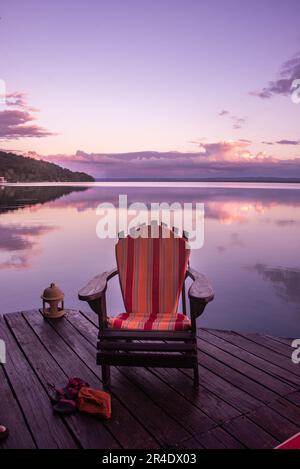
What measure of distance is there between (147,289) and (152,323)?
0.46 metres

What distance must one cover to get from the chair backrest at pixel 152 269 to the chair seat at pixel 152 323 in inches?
8.4

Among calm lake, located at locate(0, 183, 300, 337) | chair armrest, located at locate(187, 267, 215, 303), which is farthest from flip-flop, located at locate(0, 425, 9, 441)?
calm lake, located at locate(0, 183, 300, 337)

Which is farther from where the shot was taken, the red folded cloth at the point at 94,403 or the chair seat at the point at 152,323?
the chair seat at the point at 152,323

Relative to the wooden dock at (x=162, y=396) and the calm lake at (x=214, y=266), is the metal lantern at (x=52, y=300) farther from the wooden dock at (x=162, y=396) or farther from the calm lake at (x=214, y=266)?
the calm lake at (x=214, y=266)

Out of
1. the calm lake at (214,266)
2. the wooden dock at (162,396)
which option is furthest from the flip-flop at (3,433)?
the calm lake at (214,266)

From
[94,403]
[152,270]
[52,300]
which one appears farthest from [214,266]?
[94,403]

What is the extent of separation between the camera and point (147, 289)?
10.5ft

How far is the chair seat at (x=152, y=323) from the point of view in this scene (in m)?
2.69

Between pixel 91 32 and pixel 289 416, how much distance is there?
10034mm

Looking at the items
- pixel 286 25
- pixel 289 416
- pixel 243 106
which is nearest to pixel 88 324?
pixel 289 416

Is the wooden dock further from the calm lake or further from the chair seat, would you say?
the calm lake

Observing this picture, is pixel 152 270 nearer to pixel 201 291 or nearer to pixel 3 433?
pixel 201 291

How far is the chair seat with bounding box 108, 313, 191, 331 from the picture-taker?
269 cm

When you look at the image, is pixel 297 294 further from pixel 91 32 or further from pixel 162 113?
pixel 162 113
